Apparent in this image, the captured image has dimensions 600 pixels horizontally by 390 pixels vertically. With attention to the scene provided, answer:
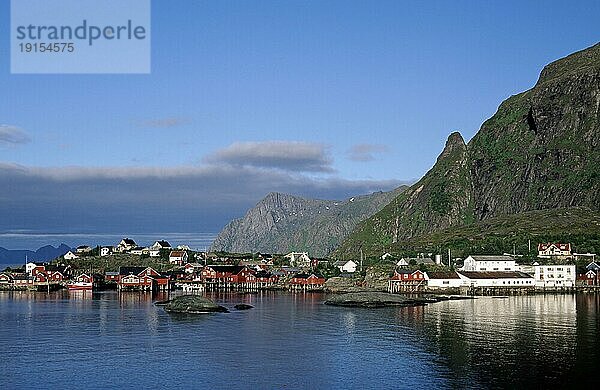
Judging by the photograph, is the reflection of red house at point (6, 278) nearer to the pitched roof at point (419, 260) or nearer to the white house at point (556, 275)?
the pitched roof at point (419, 260)

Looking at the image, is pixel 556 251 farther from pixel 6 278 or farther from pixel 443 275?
pixel 6 278

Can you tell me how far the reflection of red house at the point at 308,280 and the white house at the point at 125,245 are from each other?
55.2 meters

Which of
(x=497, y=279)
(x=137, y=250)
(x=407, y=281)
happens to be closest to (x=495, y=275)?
(x=497, y=279)

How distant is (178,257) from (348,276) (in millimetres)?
42091

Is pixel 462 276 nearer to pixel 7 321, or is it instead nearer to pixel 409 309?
pixel 409 309

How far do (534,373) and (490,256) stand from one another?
279ft

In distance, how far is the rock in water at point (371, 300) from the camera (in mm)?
93312

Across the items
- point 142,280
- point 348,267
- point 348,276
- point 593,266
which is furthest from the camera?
point 348,267

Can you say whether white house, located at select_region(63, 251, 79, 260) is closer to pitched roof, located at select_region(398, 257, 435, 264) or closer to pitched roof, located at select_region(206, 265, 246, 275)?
pitched roof, located at select_region(206, 265, 246, 275)

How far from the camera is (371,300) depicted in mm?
93938

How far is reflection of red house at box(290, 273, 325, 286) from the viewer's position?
131 metres

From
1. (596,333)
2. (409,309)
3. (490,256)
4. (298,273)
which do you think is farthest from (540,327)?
(298,273)

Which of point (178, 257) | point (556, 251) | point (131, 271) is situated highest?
point (556, 251)

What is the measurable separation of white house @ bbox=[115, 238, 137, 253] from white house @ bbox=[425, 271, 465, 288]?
80.6 m
